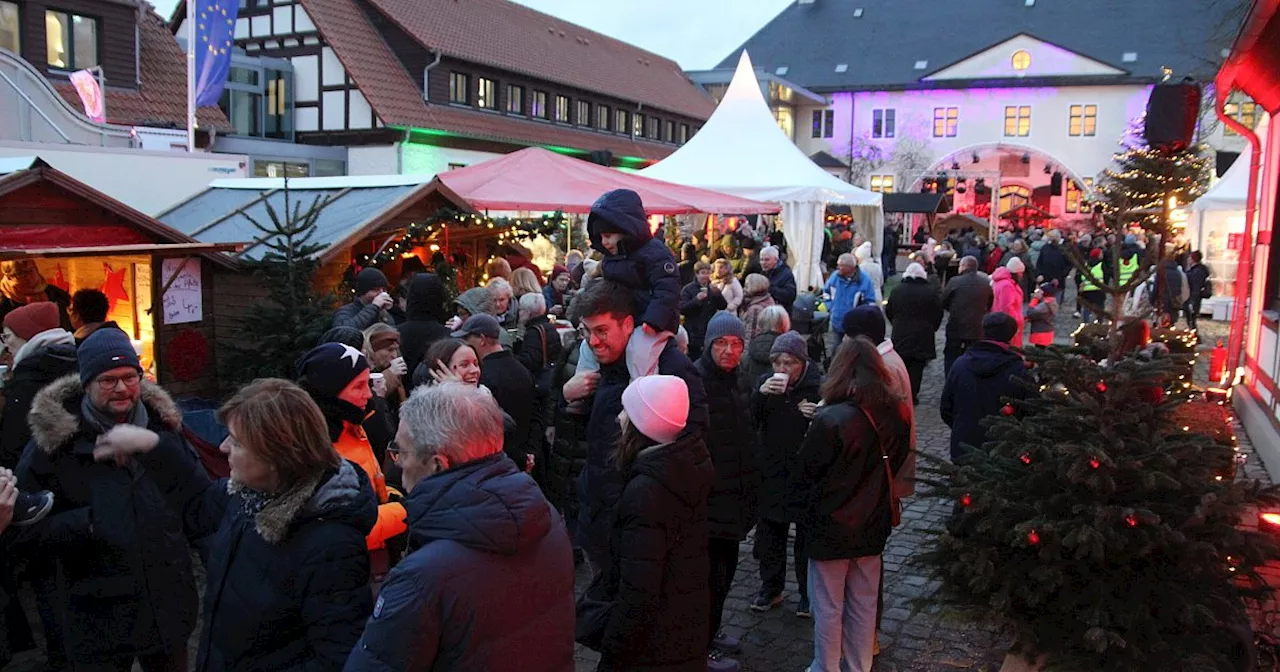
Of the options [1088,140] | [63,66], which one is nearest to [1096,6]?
[1088,140]

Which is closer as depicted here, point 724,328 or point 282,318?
point 724,328

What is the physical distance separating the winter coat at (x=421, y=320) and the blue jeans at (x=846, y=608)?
10.1ft

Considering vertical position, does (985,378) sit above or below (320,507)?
below

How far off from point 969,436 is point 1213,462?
101 inches

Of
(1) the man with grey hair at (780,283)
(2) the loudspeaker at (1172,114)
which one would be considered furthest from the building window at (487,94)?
(2) the loudspeaker at (1172,114)

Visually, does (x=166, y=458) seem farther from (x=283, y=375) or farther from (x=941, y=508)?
(x=941, y=508)

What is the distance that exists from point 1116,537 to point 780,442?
198 centimetres

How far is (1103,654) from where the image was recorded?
4.12 meters

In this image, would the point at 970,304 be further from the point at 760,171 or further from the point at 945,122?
the point at 945,122

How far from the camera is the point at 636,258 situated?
178 inches

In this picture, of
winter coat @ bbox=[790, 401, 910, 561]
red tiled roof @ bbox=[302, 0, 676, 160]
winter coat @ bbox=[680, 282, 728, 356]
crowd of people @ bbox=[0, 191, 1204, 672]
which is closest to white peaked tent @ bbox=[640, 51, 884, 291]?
winter coat @ bbox=[680, 282, 728, 356]

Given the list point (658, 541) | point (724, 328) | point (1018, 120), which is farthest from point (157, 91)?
point (1018, 120)

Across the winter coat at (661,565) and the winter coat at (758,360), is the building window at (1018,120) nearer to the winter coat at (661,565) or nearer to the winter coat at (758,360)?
the winter coat at (758,360)

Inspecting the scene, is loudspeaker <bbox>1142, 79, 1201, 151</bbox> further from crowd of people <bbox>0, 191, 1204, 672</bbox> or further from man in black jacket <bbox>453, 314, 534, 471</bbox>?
man in black jacket <bbox>453, 314, 534, 471</bbox>
